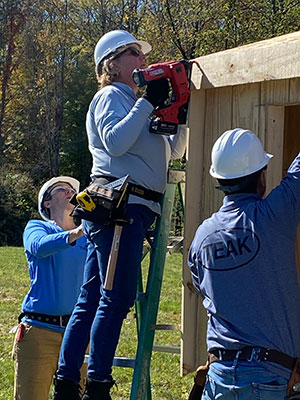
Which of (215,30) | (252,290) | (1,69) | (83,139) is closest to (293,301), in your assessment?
(252,290)

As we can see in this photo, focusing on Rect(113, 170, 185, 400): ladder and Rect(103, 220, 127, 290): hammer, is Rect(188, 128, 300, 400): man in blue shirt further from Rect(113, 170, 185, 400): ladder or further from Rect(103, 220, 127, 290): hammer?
Rect(113, 170, 185, 400): ladder

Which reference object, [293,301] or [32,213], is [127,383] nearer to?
[293,301]

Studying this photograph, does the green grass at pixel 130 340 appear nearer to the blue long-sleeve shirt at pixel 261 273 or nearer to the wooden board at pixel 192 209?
the wooden board at pixel 192 209

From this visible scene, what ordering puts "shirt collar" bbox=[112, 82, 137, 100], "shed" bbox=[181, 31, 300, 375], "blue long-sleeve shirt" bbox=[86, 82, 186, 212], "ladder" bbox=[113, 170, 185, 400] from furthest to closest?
"ladder" bbox=[113, 170, 185, 400]
"shirt collar" bbox=[112, 82, 137, 100]
"blue long-sleeve shirt" bbox=[86, 82, 186, 212]
"shed" bbox=[181, 31, 300, 375]

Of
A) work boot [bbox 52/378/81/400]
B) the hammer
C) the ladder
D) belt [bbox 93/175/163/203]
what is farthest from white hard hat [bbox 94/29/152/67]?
work boot [bbox 52/378/81/400]

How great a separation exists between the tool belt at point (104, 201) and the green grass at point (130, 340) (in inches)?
130

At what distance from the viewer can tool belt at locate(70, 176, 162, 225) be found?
354 centimetres

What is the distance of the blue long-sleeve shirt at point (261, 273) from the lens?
286 centimetres

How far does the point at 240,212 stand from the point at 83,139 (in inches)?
1224

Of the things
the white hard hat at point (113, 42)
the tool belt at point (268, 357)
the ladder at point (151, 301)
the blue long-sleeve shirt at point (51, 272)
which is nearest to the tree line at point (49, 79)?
the blue long-sleeve shirt at point (51, 272)

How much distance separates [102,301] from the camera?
3617 millimetres

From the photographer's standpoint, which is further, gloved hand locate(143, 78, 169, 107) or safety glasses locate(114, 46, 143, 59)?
safety glasses locate(114, 46, 143, 59)

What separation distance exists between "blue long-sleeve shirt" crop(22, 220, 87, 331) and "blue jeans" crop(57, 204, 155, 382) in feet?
2.02

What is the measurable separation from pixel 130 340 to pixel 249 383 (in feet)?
20.2
